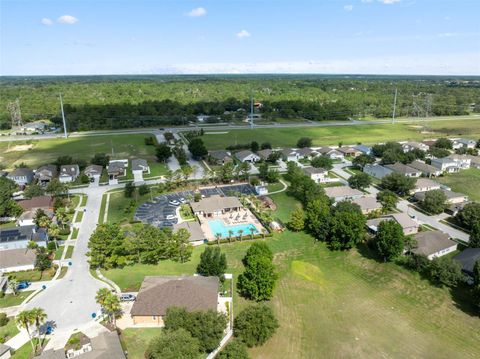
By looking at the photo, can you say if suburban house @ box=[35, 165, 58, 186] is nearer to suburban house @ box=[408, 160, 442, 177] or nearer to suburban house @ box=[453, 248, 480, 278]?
suburban house @ box=[453, 248, 480, 278]

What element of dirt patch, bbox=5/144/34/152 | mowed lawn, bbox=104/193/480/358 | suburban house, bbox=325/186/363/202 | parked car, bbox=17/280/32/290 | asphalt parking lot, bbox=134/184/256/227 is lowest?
mowed lawn, bbox=104/193/480/358

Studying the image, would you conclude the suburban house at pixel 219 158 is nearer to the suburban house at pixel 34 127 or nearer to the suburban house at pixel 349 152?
the suburban house at pixel 349 152

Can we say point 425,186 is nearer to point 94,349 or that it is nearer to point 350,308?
point 350,308

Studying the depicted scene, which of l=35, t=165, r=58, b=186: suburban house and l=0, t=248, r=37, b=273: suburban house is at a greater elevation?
l=35, t=165, r=58, b=186: suburban house

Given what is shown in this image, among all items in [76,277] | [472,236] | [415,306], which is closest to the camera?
[415,306]

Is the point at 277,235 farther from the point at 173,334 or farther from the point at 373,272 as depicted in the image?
the point at 173,334

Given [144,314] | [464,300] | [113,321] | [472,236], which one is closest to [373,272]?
[464,300]

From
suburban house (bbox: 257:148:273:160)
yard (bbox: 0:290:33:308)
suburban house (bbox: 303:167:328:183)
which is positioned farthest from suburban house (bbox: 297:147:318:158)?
yard (bbox: 0:290:33:308)
